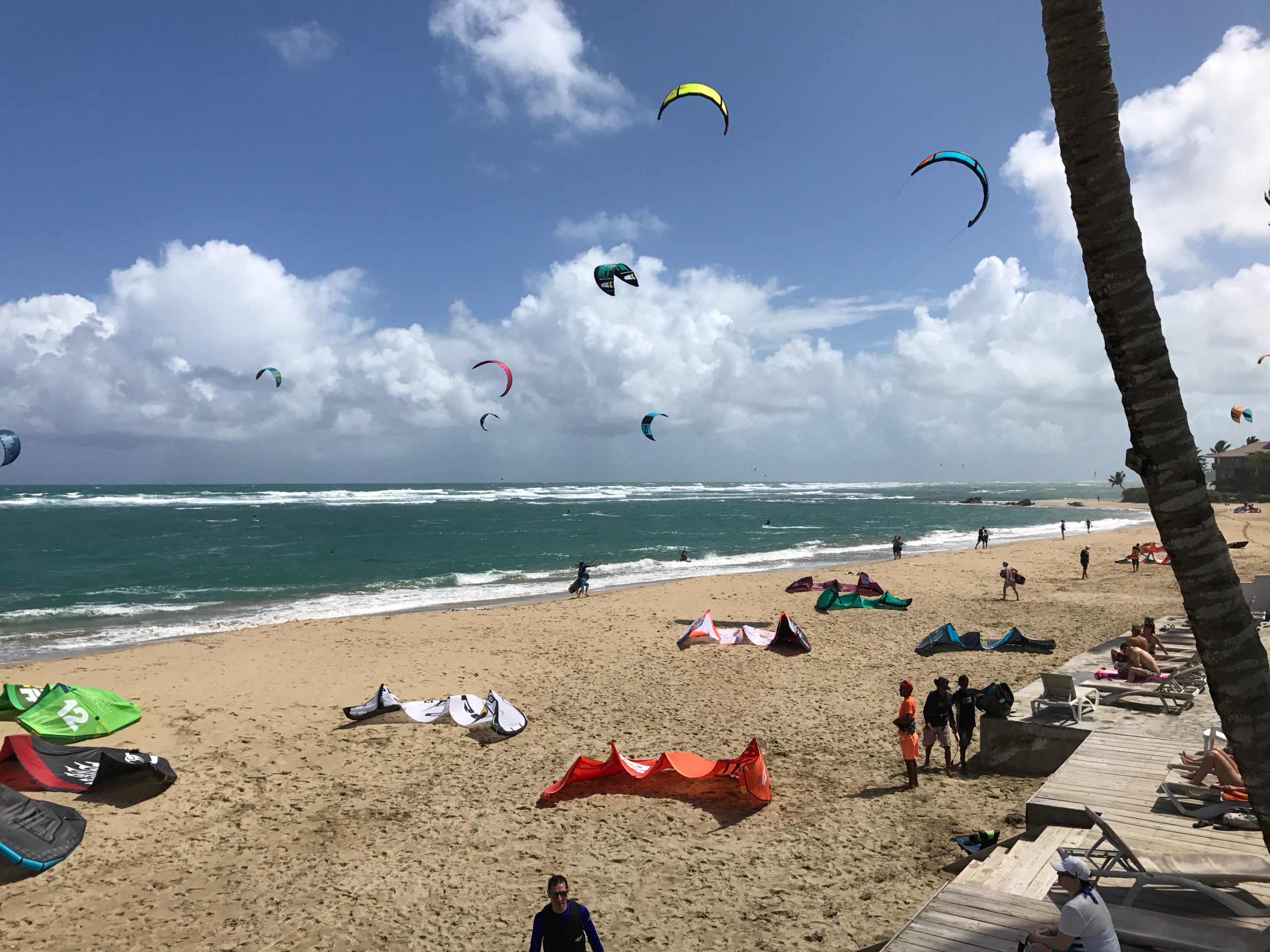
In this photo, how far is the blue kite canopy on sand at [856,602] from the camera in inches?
785

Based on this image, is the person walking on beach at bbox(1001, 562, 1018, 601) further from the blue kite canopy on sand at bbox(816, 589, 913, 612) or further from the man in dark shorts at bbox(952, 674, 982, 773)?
the man in dark shorts at bbox(952, 674, 982, 773)

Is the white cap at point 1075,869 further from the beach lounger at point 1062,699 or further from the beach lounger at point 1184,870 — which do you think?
the beach lounger at point 1062,699

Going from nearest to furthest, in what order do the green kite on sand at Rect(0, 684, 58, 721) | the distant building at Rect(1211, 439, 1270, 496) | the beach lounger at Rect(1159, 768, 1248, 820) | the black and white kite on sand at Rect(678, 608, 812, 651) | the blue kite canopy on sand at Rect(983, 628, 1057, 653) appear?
the beach lounger at Rect(1159, 768, 1248, 820), the green kite on sand at Rect(0, 684, 58, 721), the blue kite canopy on sand at Rect(983, 628, 1057, 653), the black and white kite on sand at Rect(678, 608, 812, 651), the distant building at Rect(1211, 439, 1270, 496)

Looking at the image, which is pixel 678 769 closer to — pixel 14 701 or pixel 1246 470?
pixel 14 701

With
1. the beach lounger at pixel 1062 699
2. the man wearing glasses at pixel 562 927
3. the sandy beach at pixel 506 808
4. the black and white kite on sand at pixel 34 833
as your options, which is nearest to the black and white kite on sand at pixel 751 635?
the sandy beach at pixel 506 808

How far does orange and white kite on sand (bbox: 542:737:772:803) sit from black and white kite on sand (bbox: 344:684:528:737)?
2.23 meters

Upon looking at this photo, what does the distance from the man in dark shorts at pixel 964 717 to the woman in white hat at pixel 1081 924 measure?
496 cm

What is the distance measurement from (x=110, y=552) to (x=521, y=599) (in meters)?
29.2

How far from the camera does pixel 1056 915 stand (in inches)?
167

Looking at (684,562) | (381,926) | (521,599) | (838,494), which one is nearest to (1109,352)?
(381,926)

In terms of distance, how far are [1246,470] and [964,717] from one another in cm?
8632

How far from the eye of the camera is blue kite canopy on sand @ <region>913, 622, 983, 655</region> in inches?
575

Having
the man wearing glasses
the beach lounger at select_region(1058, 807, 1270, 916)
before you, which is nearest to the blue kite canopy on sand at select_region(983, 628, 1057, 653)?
the beach lounger at select_region(1058, 807, 1270, 916)

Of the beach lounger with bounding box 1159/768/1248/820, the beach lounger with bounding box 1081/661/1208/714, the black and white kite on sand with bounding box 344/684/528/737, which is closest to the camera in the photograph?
the beach lounger with bounding box 1159/768/1248/820
